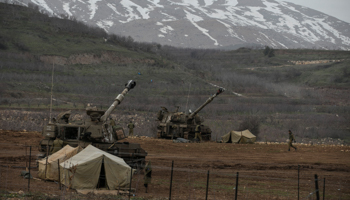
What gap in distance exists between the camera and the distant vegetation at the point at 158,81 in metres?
62.6

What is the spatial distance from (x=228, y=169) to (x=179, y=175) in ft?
10.4

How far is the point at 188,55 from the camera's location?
146 meters

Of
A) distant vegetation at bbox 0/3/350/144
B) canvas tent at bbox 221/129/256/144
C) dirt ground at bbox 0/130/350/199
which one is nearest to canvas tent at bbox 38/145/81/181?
dirt ground at bbox 0/130/350/199

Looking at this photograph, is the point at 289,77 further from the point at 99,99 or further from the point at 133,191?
the point at 133,191

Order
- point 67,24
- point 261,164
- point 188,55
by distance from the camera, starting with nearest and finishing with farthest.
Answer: point 261,164
point 67,24
point 188,55

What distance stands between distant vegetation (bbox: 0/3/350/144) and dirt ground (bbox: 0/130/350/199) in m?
15.6

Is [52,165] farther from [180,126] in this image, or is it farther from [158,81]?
[158,81]

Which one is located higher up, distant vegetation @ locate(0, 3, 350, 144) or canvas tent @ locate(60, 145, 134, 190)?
distant vegetation @ locate(0, 3, 350, 144)

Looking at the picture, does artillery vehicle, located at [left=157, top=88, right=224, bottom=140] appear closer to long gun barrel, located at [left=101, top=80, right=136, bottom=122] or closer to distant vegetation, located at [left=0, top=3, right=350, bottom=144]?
distant vegetation, located at [left=0, top=3, right=350, bottom=144]

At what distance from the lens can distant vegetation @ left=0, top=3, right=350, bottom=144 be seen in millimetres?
62594

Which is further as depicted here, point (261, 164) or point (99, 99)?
point (99, 99)

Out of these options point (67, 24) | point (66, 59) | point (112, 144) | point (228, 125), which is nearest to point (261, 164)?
point (112, 144)

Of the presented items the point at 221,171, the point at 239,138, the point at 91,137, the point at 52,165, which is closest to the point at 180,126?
the point at 239,138

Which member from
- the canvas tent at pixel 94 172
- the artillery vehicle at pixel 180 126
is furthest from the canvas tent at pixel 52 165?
the artillery vehicle at pixel 180 126
